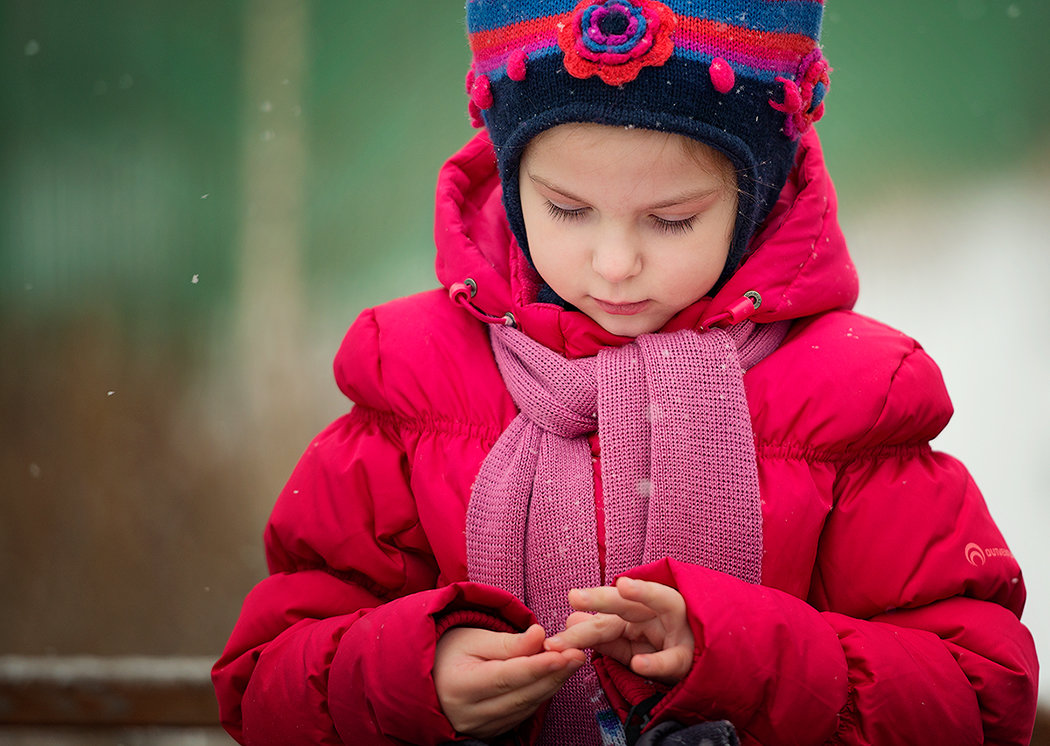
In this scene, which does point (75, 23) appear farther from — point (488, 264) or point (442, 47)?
point (488, 264)

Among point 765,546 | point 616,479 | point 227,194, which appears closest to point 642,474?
point 616,479

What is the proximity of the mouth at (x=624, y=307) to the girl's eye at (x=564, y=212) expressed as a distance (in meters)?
0.08

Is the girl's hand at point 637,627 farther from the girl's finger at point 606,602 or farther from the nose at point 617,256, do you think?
the nose at point 617,256

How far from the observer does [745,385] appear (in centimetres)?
109

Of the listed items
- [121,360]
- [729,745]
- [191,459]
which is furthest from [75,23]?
[729,745]

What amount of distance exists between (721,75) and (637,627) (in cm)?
48

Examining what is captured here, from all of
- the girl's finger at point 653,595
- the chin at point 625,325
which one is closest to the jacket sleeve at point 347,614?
the girl's finger at point 653,595

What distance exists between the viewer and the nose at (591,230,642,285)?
0.99 meters

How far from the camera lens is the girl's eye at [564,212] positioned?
1030mm

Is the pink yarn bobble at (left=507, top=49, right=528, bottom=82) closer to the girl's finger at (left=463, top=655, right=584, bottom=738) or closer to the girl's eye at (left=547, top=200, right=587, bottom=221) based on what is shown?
the girl's eye at (left=547, top=200, right=587, bottom=221)

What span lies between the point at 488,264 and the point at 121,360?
59.8 inches

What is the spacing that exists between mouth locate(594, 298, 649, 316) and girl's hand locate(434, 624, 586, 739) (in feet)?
1.02

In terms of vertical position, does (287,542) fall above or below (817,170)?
below

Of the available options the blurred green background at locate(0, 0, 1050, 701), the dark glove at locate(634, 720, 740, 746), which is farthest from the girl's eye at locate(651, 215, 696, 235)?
the blurred green background at locate(0, 0, 1050, 701)
